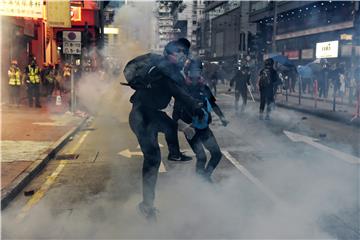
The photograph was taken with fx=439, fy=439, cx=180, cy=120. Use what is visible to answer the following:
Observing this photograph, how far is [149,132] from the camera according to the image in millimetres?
4129

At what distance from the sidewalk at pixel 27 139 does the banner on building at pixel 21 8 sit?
245 centimetres

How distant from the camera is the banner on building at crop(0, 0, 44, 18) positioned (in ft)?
27.5

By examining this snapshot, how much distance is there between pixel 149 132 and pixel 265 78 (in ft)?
27.3

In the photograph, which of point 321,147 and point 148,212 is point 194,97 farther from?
point 321,147

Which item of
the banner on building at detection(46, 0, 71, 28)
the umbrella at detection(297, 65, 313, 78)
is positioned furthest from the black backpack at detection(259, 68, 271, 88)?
the umbrella at detection(297, 65, 313, 78)

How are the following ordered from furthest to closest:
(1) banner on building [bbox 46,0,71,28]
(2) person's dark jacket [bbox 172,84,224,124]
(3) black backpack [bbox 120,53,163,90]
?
(1) banner on building [bbox 46,0,71,28] < (2) person's dark jacket [bbox 172,84,224,124] < (3) black backpack [bbox 120,53,163,90]

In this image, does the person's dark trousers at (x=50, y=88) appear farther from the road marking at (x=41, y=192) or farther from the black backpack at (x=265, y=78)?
the road marking at (x=41, y=192)

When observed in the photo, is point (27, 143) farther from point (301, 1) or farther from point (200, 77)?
point (301, 1)

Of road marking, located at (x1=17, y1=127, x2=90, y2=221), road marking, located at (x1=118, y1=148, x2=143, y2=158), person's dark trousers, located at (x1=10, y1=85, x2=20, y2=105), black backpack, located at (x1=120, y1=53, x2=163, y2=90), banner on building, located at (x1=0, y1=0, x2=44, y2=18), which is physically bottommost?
road marking, located at (x1=17, y1=127, x2=90, y2=221)

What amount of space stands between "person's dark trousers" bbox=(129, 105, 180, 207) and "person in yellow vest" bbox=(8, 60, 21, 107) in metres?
11.4

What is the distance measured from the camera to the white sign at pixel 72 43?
1275 cm

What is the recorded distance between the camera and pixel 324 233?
3637 mm

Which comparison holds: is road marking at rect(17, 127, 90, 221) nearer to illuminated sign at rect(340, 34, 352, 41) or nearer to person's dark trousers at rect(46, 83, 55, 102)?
illuminated sign at rect(340, 34, 352, 41)

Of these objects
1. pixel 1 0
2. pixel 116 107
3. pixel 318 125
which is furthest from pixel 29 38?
pixel 318 125
